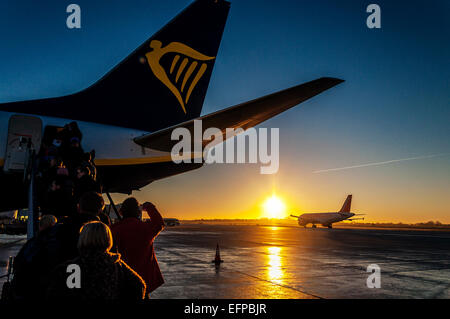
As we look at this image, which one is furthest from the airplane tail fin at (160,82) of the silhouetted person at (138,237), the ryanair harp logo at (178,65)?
the silhouetted person at (138,237)

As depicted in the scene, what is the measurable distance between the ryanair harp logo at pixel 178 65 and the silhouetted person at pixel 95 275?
28.3 feet

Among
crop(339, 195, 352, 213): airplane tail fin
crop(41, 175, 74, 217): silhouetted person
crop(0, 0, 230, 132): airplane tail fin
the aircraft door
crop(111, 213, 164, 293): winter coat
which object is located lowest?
crop(339, 195, 352, 213): airplane tail fin

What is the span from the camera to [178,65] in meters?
10.7

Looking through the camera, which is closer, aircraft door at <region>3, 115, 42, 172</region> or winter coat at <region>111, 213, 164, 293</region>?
winter coat at <region>111, 213, 164, 293</region>

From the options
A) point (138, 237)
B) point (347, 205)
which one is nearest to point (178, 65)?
point (138, 237)

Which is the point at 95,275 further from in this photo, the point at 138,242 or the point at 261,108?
the point at 261,108

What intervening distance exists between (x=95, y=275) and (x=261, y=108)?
190 inches

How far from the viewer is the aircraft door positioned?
22.8ft

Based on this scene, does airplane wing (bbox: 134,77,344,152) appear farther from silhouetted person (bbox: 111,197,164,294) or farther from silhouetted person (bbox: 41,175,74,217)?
silhouetted person (bbox: 111,197,164,294)

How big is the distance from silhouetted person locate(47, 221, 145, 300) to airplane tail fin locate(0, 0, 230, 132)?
756 centimetres

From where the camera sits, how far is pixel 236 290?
6.67 metres

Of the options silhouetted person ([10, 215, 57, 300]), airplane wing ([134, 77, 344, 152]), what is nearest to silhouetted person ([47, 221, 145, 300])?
silhouetted person ([10, 215, 57, 300])
